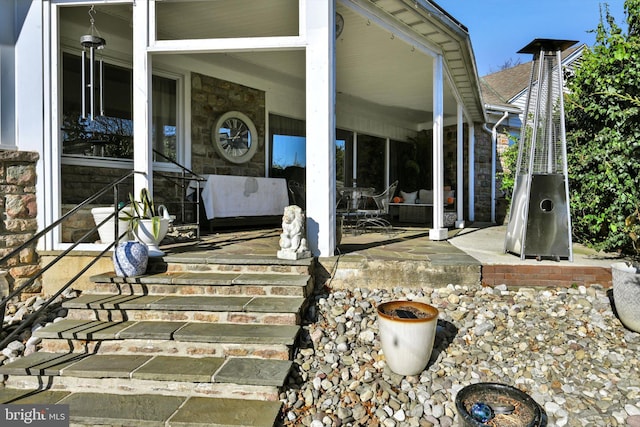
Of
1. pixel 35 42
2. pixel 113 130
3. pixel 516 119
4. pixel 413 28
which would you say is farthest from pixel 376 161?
Result: pixel 35 42

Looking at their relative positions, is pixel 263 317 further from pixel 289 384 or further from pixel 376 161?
pixel 376 161

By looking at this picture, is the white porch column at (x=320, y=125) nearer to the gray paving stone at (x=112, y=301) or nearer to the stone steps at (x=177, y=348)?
the stone steps at (x=177, y=348)

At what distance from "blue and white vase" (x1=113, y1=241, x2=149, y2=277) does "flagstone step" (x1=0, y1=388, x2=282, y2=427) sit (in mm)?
1057

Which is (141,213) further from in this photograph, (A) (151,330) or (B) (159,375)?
(B) (159,375)

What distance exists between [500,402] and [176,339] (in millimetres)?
1979

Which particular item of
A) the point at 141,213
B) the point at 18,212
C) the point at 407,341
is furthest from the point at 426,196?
the point at 18,212

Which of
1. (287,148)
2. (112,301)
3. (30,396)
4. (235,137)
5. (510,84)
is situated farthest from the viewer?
(510,84)

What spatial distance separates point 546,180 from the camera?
3680 millimetres

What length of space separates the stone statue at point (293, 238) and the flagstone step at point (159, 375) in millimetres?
1039

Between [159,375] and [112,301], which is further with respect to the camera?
[112,301]

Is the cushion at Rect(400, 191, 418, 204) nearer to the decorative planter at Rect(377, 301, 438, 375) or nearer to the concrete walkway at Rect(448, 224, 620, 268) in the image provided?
the concrete walkway at Rect(448, 224, 620, 268)

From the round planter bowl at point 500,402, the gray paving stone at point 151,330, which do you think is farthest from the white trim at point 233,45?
the round planter bowl at point 500,402

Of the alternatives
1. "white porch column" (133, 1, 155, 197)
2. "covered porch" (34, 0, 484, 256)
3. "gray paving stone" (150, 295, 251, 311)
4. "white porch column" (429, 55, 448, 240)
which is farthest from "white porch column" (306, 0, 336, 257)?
"white porch column" (429, 55, 448, 240)

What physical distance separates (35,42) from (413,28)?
403 cm
